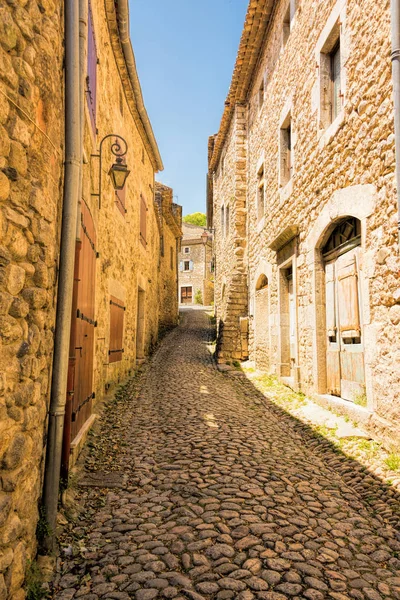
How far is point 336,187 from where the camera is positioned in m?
5.28

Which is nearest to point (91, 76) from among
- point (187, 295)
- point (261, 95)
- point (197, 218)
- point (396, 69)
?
point (396, 69)

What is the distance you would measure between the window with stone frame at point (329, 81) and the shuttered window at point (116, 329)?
164 inches

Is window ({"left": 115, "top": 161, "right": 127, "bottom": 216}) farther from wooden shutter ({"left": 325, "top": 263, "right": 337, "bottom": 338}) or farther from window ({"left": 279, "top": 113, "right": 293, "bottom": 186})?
wooden shutter ({"left": 325, "top": 263, "right": 337, "bottom": 338})

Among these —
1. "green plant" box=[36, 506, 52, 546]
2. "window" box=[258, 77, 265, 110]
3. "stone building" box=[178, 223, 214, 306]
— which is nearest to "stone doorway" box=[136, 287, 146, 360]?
"window" box=[258, 77, 265, 110]

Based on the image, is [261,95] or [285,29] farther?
[261,95]

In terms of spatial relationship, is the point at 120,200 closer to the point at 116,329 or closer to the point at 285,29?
the point at 116,329

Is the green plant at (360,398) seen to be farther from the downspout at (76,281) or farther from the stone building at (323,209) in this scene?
the downspout at (76,281)

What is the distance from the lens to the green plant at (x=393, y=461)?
347 centimetres

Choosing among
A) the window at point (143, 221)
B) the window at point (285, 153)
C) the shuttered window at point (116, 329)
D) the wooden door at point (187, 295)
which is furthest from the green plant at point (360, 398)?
the wooden door at point (187, 295)

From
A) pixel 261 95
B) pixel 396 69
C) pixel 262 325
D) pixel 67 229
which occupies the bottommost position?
pixel 262 325

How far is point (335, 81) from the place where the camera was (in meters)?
5.90

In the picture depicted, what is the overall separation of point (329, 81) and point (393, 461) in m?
5.24

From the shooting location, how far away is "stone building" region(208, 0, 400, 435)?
414cm

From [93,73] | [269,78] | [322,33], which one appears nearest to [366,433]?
[93,73]
